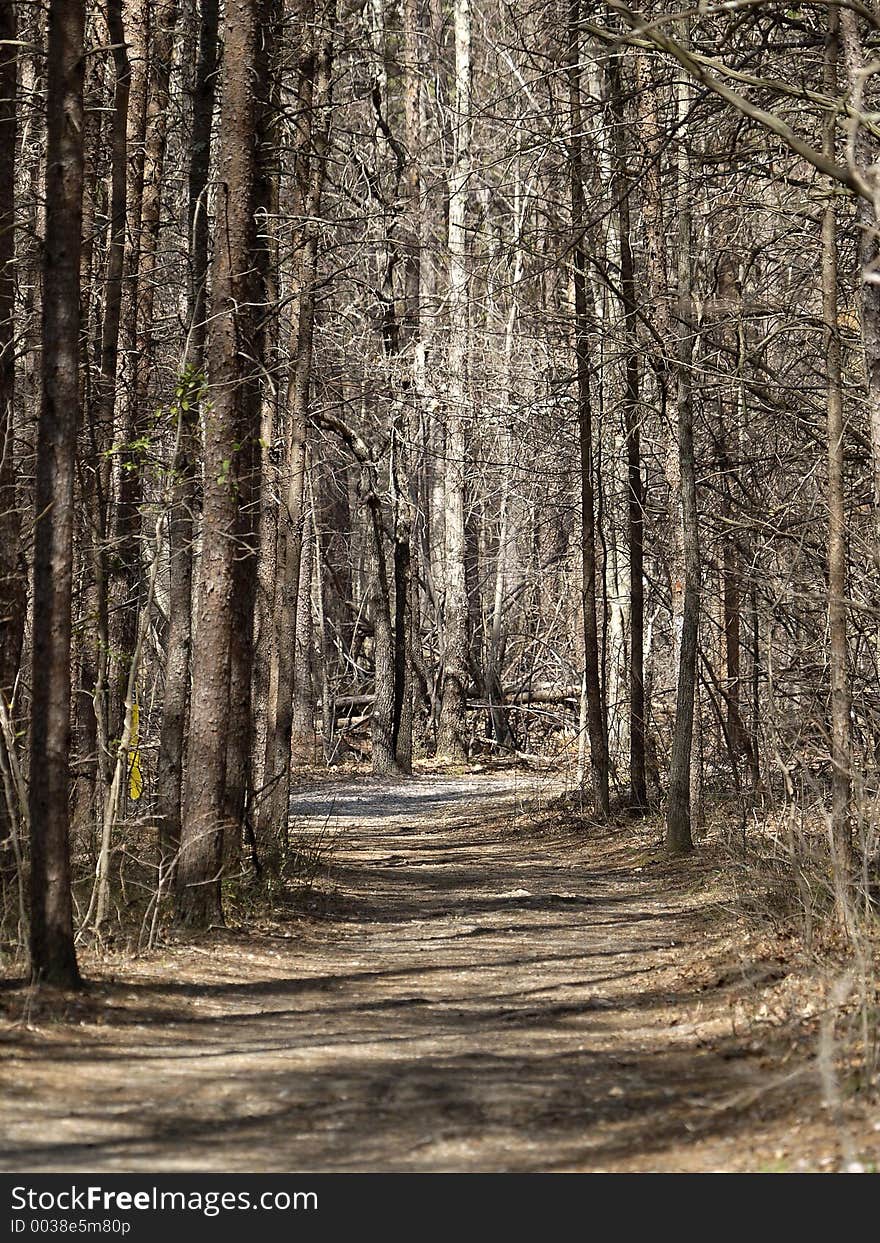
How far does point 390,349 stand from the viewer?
26359 mm

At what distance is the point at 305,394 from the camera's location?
14555 mm

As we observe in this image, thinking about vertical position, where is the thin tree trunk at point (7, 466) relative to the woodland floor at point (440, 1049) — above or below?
above

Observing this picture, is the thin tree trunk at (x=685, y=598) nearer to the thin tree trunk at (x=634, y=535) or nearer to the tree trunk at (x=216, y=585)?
the thin tree trunk at (x=634, y=535)

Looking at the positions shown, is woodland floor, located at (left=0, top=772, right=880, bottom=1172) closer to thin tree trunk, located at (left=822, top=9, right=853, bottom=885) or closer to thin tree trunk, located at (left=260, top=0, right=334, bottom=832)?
thin tree trunk, located at (left=822, top=9, right=853, bottom=885)

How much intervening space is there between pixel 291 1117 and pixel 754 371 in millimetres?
10631

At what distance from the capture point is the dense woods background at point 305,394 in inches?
327

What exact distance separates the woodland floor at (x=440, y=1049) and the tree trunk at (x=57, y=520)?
1.69 feet

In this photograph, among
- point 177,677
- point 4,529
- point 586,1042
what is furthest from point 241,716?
point 586,1042

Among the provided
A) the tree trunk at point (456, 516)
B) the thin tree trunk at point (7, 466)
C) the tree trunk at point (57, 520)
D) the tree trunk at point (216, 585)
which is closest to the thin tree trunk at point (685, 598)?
the tree trunk at point (216, 585)

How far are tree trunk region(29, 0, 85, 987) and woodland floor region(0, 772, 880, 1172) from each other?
20.3 inches

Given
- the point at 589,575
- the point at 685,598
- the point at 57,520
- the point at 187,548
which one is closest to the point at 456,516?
the point at 589,575

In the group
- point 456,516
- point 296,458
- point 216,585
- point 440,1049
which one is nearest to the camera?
point 440,1049

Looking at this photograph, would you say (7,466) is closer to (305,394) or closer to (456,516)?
(305,394)

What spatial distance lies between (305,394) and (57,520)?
698 cm
